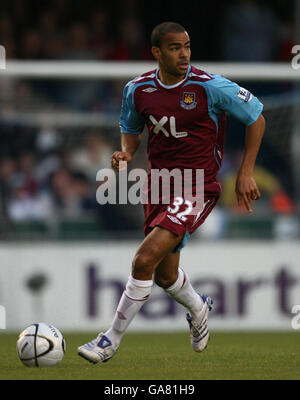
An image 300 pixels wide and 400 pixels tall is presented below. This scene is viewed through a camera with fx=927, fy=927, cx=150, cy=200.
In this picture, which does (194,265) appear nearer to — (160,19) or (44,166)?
(44,166)

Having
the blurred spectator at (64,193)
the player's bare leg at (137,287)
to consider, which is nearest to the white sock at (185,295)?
the player's bare leg at (137,287)

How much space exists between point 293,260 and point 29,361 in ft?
16.5

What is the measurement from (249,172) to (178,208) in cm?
55

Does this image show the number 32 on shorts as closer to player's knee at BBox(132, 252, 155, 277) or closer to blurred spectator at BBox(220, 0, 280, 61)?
player's knee at BBox(132, 252, 155, 277)

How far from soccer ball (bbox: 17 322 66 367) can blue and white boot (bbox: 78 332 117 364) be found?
165 mm

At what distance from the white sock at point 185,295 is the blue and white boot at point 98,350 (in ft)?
2.44

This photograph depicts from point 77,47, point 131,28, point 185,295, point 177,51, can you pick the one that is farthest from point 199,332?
point 131,28

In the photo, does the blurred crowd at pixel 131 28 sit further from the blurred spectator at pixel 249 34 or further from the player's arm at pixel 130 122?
the player's arm at pixel 130 122

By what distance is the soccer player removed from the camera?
622 centimetres

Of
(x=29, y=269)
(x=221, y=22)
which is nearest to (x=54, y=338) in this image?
(x=29, y=269)

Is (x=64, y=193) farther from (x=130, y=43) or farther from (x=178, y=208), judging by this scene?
(x=178, y=208)

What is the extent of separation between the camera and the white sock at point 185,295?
22.1 feet

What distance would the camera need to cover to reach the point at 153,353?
721 centimetres

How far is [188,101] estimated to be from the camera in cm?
644
